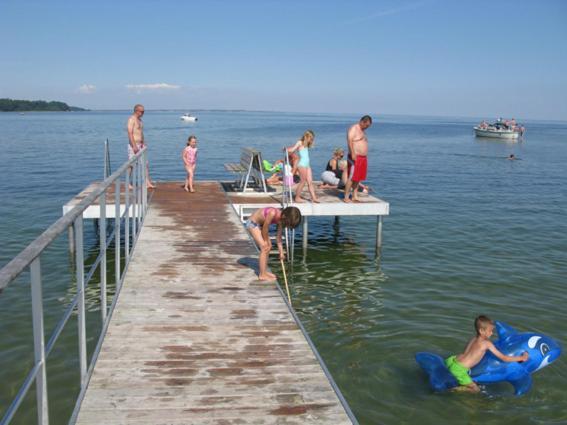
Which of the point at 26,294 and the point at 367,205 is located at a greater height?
the point at 367,205

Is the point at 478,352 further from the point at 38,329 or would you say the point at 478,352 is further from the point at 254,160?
the point at 254,160

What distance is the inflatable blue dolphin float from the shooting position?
21.1 ft

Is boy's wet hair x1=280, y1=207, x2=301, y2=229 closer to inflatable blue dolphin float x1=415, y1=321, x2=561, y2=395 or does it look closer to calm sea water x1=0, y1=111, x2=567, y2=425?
calm sea water x1=0, y1=111, x2=567, y2=425

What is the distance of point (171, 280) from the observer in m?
6.75

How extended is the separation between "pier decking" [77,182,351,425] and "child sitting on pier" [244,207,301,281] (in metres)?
0.22

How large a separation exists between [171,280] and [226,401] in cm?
304

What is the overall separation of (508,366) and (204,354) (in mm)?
3734

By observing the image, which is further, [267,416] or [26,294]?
[26,294]

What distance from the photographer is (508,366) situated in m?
6.41

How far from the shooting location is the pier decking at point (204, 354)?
3.77 meters

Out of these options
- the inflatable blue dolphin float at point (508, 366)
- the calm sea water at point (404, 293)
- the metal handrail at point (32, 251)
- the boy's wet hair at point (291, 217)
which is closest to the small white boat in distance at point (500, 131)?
the calm sea water at point (404, 293)

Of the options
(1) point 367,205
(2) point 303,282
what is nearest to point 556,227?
(1) point 367,205

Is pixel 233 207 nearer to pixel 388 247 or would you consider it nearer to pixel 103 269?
pixel 388 247


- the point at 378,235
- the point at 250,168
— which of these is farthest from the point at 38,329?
the point at 378,235
